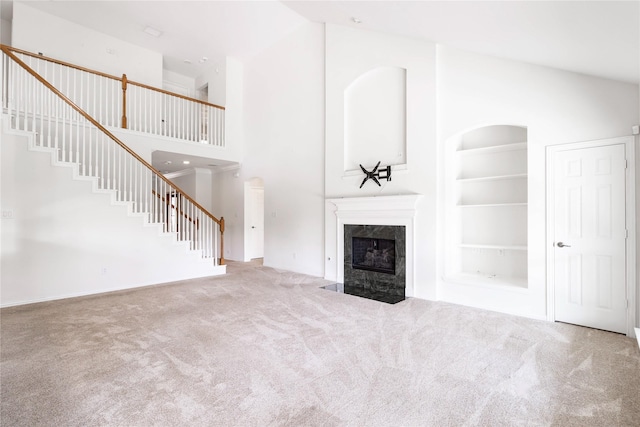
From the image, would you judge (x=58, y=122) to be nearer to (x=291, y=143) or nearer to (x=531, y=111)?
(x=291, y=143)

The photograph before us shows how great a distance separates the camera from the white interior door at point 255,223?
8894 millimetres

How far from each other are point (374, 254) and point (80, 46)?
8.07 meters

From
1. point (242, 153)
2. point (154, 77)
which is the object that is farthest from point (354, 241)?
point (154, 77)

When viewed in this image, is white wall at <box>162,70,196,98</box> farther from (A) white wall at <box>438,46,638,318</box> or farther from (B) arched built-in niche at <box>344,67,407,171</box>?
(A) white wall at <box>438,46,638,318</box>

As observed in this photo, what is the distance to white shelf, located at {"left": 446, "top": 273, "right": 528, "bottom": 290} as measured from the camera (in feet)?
13.5

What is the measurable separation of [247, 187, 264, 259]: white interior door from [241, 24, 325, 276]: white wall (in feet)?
2.87

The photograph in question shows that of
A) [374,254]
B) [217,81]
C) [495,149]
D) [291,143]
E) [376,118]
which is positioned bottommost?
[374,254]

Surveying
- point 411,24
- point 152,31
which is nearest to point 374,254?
point 411,24

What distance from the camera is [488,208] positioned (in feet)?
15.4

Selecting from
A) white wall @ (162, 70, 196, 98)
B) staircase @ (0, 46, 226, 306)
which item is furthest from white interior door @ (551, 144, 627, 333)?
white wall @ (162, 70, 196, 98)

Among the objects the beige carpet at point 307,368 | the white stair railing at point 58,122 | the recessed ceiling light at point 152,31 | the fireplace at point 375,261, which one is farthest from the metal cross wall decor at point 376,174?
the recessed ceiling light at point 152,31

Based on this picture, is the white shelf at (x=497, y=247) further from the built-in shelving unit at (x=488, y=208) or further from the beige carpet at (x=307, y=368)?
the beige carpet at (x=307, y=368)

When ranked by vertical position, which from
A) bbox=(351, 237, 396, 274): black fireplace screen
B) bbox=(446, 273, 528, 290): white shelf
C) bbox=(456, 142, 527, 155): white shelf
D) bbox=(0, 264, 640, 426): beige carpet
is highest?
bbox=(456, 142, 527, 155): white shelf

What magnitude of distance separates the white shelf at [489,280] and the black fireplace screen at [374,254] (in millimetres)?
1027
